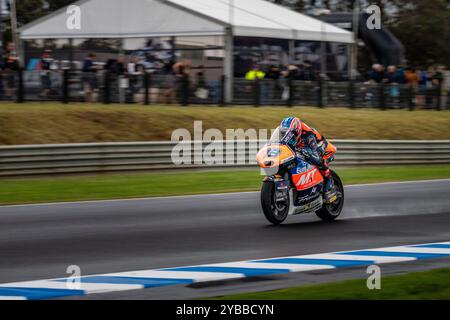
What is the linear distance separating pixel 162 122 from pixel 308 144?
10427mm

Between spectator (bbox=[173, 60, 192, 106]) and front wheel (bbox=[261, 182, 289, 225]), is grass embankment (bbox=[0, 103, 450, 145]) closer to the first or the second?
spectator (bbox=[173, 60, 192, 106])

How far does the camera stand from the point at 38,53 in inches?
1113

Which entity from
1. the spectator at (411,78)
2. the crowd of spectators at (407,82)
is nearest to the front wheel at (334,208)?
the crowd of spectators at (407,82)

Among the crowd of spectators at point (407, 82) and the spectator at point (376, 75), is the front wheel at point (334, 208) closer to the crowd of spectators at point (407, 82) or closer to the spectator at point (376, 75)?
the crowd of spectators at point (407, 82)

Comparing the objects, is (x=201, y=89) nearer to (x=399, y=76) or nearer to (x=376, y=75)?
(x=376, y=75)

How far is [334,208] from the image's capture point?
1227 cm

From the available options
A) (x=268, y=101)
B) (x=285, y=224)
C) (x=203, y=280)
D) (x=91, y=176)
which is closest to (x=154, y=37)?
(x=268, y=101)

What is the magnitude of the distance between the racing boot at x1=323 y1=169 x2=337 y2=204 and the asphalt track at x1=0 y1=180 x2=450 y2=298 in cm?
34

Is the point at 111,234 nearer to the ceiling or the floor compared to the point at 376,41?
nearer to the floor

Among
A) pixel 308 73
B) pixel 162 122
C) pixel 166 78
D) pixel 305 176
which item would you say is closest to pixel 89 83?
pixel 166 78

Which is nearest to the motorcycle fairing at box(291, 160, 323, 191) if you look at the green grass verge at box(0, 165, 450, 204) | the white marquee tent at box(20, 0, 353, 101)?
the green grass verge at box(0, 165, 450, 204)

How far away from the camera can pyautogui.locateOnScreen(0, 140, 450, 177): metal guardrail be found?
17.1m

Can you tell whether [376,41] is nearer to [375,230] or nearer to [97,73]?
[97,73]

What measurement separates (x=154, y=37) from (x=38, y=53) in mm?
4152
